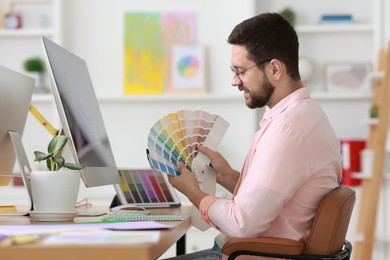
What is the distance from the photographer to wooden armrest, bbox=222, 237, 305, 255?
5.62 ft

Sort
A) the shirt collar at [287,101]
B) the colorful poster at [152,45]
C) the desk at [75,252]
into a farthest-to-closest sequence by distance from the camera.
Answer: the colorful poster at [152,45], the shirt collar at [287,101], the desk at [75,252]

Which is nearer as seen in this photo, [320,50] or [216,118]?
[216,118]

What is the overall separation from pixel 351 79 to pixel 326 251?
10.4 ft

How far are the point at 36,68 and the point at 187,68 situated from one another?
100cm

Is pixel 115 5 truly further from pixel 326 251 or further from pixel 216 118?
pixel 326 251

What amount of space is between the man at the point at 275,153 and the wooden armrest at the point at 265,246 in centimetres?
5

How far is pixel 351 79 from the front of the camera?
4758 mm

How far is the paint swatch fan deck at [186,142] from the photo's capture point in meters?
2.01

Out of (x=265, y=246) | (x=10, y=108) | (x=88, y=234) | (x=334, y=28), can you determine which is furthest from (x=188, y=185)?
(x=334, y=28)

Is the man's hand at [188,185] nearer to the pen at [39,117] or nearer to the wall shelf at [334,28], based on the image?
the pen at [39,117]

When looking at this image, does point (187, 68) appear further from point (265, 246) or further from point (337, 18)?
point (265, 246)

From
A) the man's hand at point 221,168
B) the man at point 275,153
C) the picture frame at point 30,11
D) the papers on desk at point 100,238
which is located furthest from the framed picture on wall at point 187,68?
the papers on desk at point 100,238

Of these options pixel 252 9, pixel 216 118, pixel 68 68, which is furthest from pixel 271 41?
pixel 252 9

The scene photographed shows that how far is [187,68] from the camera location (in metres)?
4.71
